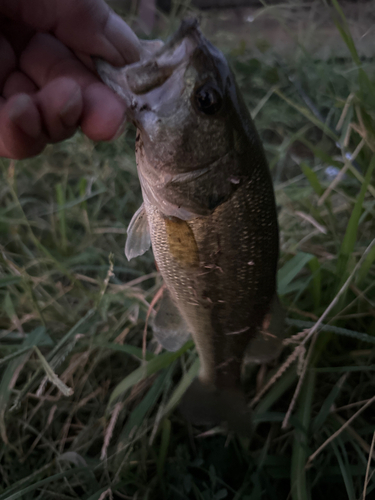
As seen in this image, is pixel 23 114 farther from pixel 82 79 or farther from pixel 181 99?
pixel 181 99

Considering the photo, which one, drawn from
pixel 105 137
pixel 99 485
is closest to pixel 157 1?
pixel 105 137

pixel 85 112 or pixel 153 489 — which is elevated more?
pixel 85 112

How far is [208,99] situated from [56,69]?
23.0 inches

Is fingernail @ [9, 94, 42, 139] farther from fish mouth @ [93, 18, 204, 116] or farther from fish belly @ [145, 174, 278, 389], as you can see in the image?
fish belly @ [145, 174, 278, 389]

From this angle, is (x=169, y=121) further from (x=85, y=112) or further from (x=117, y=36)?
(x=117, y=36)

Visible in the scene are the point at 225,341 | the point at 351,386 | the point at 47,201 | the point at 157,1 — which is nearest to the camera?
the point at 225,341

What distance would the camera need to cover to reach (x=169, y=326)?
49.6 inches

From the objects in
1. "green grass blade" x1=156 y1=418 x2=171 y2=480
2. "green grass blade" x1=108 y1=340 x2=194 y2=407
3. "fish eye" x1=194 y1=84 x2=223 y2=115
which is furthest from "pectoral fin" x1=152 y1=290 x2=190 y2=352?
"fish eye" x1=194 y1=84 x2=223 y2=115

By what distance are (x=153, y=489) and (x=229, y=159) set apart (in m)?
1.24

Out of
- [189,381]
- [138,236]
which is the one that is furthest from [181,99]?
[189,381]

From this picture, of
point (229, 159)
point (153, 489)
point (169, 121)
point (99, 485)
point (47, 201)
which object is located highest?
point (169, 121)

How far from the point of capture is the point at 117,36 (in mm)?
1008

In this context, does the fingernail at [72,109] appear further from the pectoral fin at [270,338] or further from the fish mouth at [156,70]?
the pectoral fin at [270,338]

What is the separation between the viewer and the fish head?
0.83 meters
